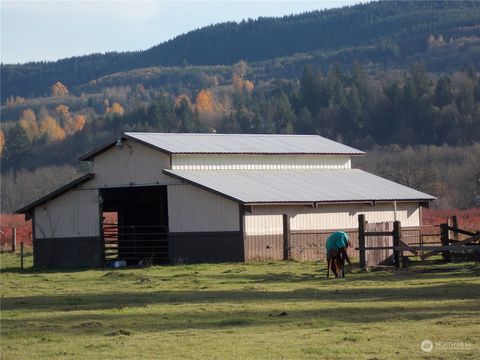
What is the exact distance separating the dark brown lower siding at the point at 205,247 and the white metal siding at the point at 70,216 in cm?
434

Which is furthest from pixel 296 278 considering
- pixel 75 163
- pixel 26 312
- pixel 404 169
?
pixel 75 163

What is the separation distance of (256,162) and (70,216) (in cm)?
820

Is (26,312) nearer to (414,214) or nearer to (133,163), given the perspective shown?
(133,163)

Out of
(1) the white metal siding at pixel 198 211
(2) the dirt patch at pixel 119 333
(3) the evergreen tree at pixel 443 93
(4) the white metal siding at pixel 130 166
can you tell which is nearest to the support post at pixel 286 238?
(1) the white metal siding at pixel 198 211

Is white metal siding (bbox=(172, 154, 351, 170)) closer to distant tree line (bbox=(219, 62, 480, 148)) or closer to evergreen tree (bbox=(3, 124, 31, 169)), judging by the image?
distant tree line (bbox=(219, 62, 480, 148))

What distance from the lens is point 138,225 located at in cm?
4716

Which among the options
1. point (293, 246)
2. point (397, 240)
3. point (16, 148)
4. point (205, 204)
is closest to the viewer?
point (397, 240)

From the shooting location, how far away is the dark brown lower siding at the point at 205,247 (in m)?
40.1

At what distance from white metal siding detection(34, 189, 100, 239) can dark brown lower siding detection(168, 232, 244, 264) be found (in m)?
4.34

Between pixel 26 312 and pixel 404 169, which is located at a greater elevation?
pixel 404 169

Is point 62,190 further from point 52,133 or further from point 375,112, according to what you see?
point 52,133

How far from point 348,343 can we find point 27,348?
5372 mm

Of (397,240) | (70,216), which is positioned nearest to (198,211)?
(70,216)

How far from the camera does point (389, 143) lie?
13875 cm
